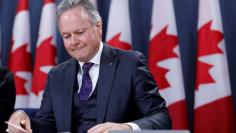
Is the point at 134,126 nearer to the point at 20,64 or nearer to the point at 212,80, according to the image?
the point at 212,80

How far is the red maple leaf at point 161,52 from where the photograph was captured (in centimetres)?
333

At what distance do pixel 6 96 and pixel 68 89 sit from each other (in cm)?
32

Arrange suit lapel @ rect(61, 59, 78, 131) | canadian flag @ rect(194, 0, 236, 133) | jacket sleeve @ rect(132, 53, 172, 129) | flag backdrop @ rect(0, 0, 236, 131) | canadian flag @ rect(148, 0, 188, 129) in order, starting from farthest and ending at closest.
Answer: flag backdrop @ rect(0, 0, 236, 131), canadian flag @ rect(148, 0, 188, 129), canadian flag @ rect(194, 0, 236, 133), suit lapel @ rect(61, 59, 78, 131), jacket sleeve @ rect(132, 53, 172, 129)

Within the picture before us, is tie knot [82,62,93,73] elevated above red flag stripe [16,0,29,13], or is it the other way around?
red flag stripe [16,0,29,13]

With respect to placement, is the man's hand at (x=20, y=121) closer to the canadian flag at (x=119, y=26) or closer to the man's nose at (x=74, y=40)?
the man's nose at (x=74, y=40)

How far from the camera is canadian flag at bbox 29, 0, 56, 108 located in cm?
362

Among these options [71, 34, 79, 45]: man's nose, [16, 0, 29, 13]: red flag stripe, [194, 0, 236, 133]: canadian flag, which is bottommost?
[194, 0, 236, 133]: canadian flag

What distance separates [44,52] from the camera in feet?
12.0

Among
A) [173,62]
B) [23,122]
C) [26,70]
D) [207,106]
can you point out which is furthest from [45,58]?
[23,122]

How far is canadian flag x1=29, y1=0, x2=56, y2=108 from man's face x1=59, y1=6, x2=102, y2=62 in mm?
1315

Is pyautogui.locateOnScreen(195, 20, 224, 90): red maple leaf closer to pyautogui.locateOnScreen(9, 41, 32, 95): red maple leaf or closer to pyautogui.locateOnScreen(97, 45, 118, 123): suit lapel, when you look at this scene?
pyautogui.locateOnScreen(97, 45, 118, 123): suit lapel

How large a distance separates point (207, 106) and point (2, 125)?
5.05 feet

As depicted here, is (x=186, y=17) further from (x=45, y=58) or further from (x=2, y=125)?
(x=2, y=125)

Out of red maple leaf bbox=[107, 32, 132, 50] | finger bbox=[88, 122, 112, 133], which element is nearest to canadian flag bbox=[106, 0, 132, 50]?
red maple leaf bbox=[107, 32, 132, 50]
